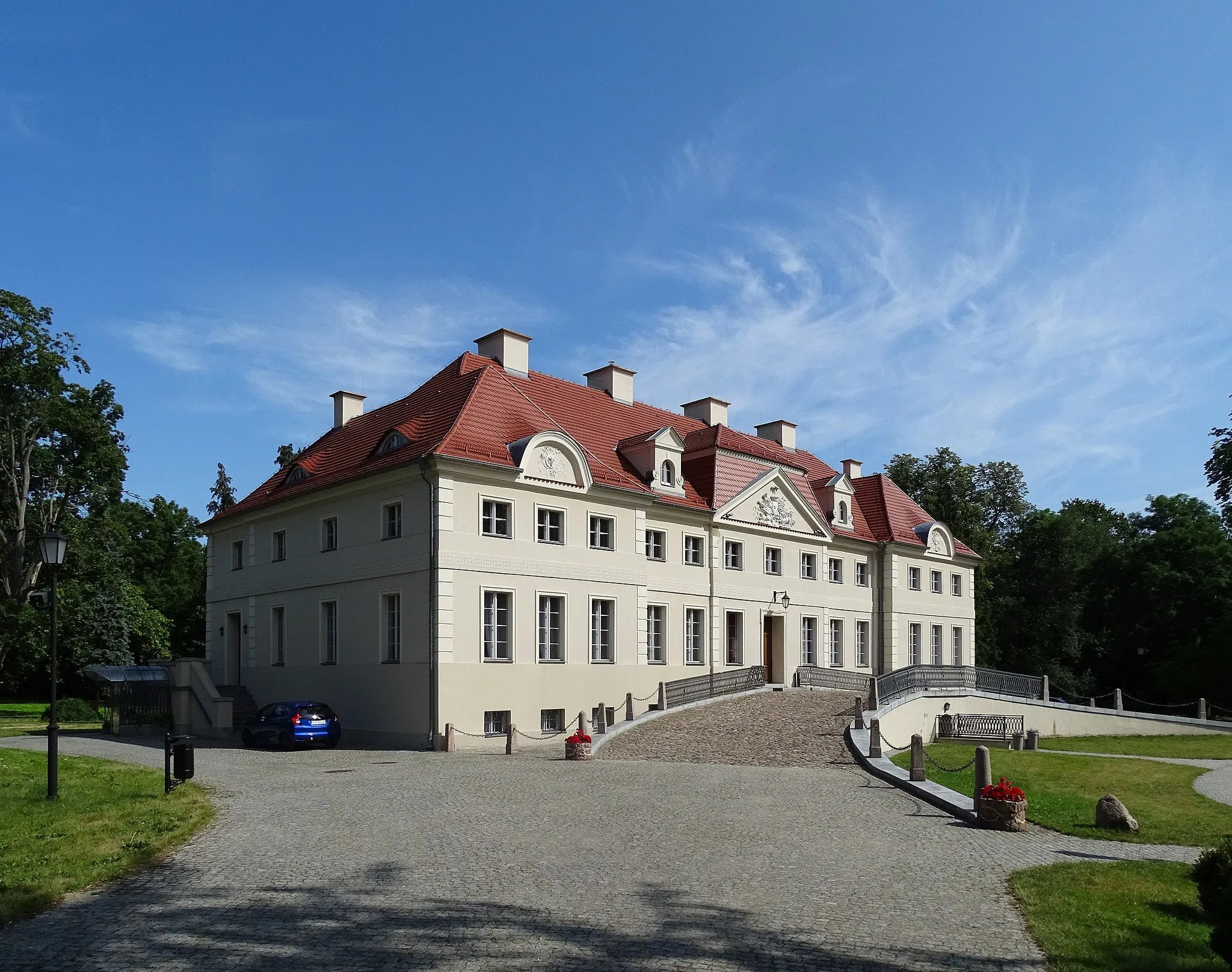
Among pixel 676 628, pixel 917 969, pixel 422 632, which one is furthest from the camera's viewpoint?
pixel 676 628

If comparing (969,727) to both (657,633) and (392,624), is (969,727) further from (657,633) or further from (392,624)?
(392,624)

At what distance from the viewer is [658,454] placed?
34.0 meters

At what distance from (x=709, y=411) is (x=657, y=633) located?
10792 mm

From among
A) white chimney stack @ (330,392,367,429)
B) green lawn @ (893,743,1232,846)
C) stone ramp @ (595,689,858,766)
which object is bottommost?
green lawn @ (893,743,1232,846)

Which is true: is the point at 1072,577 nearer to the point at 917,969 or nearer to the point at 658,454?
the point at 658,454

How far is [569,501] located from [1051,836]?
1745 cm

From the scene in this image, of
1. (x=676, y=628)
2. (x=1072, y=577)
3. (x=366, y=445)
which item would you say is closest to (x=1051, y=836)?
(x=676, y=628)

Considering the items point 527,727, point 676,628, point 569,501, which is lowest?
point 527,727

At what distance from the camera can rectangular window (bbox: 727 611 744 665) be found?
36312 millimetres

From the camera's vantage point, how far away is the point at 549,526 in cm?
2970

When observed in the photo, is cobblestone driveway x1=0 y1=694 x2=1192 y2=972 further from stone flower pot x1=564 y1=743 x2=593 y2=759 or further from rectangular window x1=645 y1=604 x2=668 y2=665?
rectangular window x1=645 y1=604 x2=668 y2=665

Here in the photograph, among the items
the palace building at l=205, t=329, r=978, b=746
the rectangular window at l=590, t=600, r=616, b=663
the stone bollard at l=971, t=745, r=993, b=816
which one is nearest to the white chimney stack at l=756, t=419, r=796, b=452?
the palace building at l=205, t=329, r=978, b=746

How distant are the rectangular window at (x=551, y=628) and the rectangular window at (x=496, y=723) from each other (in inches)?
74.8

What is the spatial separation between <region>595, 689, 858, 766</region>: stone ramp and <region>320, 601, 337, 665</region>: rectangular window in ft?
29.7
